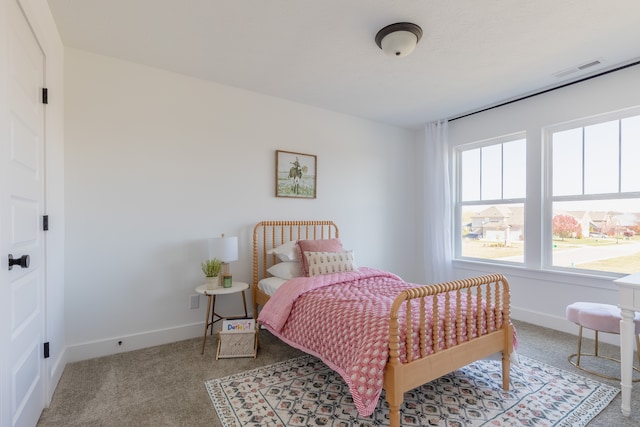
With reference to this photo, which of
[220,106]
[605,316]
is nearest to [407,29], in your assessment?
[220,106]

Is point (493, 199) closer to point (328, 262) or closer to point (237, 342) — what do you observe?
point (328, 262)

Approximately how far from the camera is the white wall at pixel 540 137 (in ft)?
9.67

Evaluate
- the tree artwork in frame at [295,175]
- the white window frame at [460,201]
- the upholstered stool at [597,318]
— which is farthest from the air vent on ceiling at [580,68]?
the tree artwork in frame at [295,175]

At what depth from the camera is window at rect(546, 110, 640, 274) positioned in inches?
116

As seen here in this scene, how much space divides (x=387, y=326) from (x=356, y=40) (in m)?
2.12

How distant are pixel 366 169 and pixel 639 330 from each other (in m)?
3.07

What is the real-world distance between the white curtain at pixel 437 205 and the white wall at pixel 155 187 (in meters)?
1.67

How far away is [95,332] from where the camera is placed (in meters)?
2.63

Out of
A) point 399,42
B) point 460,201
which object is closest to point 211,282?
point 399,42

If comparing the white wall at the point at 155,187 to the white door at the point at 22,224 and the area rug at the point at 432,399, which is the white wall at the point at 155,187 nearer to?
the white door at the point at 22,224

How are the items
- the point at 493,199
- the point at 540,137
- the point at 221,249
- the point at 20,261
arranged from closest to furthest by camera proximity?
the point at 20,261 < the point at 221,249 < the point at 540,137 < the point at 493,199

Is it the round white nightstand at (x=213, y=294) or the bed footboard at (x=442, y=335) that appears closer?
the bed footboard at (x=442, y=335)

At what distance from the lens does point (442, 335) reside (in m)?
1.91

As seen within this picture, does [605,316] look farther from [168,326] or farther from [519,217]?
[168,326]
